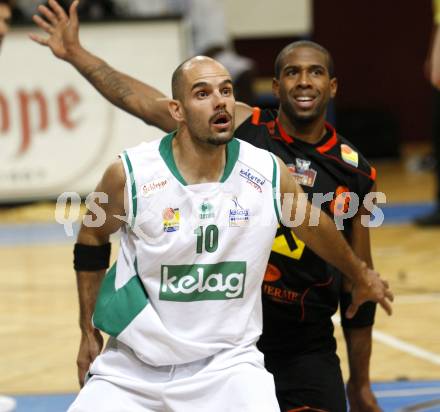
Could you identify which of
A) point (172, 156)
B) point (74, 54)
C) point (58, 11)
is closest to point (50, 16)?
point (58, 11)

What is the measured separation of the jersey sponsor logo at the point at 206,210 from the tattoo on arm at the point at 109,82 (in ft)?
4.41

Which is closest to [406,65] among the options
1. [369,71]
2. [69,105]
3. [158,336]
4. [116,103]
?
[369,71]

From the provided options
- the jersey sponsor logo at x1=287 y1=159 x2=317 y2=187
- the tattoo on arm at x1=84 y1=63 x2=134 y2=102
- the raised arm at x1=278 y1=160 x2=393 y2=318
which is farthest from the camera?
the tattoo on arm at x1=84 y1=63 x2=134 y2=102

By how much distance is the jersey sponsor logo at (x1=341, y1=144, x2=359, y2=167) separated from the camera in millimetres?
5352

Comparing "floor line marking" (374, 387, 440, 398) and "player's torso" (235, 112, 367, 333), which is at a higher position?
"player's torso" (235, 112, 367, 333)

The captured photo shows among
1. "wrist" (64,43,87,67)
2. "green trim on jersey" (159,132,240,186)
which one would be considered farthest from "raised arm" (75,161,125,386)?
"wrist" (64,43,87,67)

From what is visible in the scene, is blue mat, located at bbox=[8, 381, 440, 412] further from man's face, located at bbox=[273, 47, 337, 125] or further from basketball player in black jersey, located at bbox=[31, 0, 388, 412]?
man's face, located at bbox=[273, 47, 337, 125]

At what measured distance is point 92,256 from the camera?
478 cm

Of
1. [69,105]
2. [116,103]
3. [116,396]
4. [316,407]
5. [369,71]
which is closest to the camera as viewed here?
[116,396]

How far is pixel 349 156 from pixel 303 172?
0.79 ft

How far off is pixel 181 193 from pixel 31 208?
337 inches

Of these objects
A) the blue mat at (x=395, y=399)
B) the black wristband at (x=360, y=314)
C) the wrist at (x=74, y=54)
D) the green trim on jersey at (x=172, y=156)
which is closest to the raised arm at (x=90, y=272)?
the green trim on jersey at (x=172, y=156)

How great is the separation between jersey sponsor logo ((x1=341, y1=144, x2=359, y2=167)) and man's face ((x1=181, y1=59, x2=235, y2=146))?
1.02 meters

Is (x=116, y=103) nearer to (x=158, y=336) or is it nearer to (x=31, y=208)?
(x=158, y=336)
